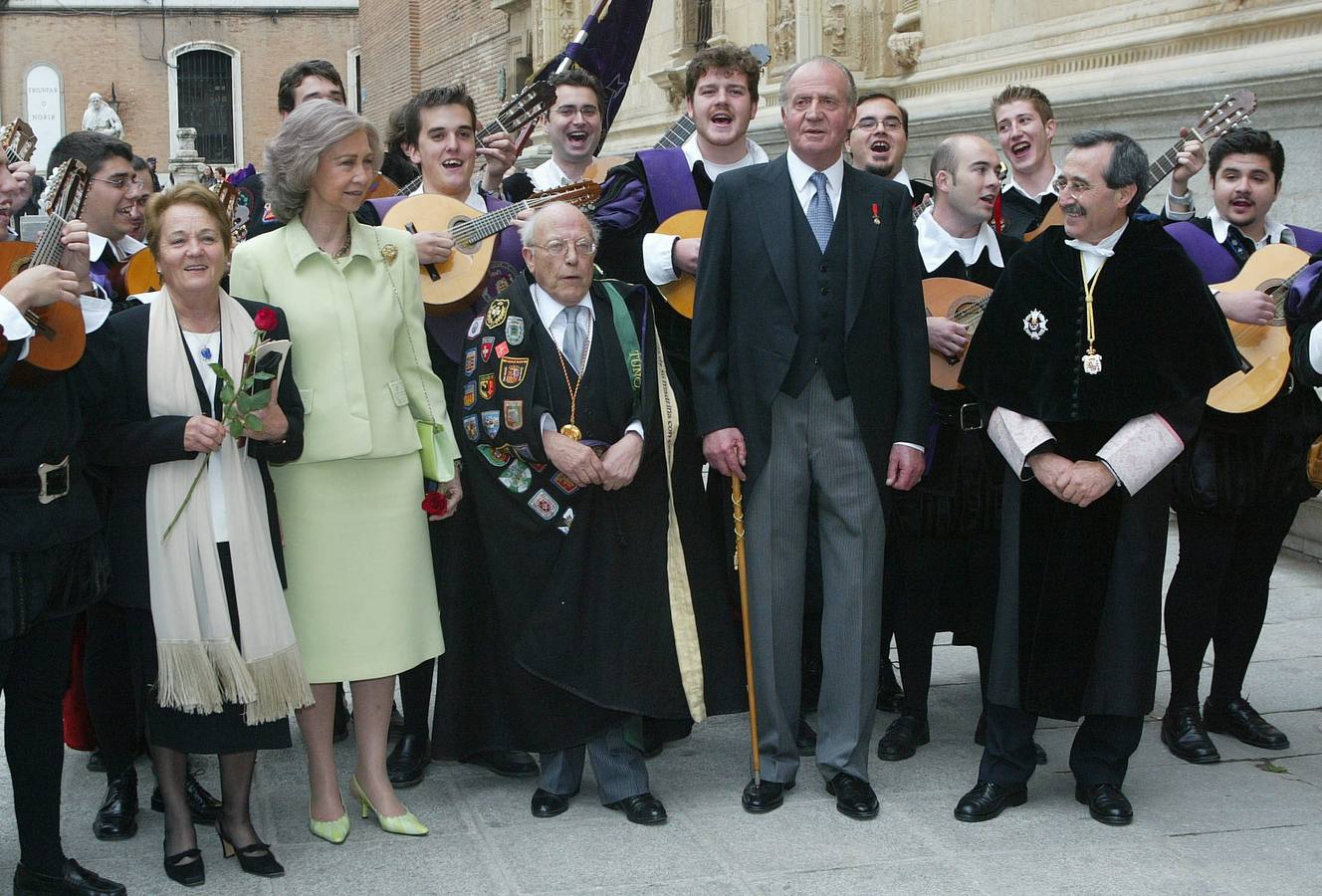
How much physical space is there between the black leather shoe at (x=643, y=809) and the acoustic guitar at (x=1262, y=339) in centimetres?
217

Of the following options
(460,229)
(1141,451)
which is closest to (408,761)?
(460,229)

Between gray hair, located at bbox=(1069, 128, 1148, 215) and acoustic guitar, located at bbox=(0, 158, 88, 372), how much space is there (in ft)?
8.91

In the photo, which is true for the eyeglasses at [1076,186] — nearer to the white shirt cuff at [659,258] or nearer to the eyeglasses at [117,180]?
the white shirt cuff at [659,258]

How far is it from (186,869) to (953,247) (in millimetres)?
3055

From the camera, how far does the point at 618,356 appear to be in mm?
4473

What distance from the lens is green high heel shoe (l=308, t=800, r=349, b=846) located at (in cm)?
427

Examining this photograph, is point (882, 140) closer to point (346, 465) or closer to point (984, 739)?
point (984, 739)

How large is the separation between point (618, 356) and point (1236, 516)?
2.15m

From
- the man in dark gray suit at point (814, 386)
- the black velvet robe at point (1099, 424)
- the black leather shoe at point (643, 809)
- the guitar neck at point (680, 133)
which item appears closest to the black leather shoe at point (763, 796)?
the man in dark gray suit at point (814, 386)

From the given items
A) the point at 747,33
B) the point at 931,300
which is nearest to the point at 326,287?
the point at 931,300

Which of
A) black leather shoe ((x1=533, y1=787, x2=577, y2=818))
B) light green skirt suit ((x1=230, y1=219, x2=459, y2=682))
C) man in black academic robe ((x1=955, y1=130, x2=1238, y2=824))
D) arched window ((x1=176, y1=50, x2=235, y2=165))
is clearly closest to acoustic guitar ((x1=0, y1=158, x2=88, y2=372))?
light green skirt suit ((x1=230, y1=219, x2=459, y2=682))

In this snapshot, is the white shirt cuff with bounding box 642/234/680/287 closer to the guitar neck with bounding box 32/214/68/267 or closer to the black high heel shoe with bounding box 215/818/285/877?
the guitar neck with bounding box 32/214/68/267

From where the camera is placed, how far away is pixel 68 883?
387 centimetres

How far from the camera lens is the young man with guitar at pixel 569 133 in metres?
5.60
